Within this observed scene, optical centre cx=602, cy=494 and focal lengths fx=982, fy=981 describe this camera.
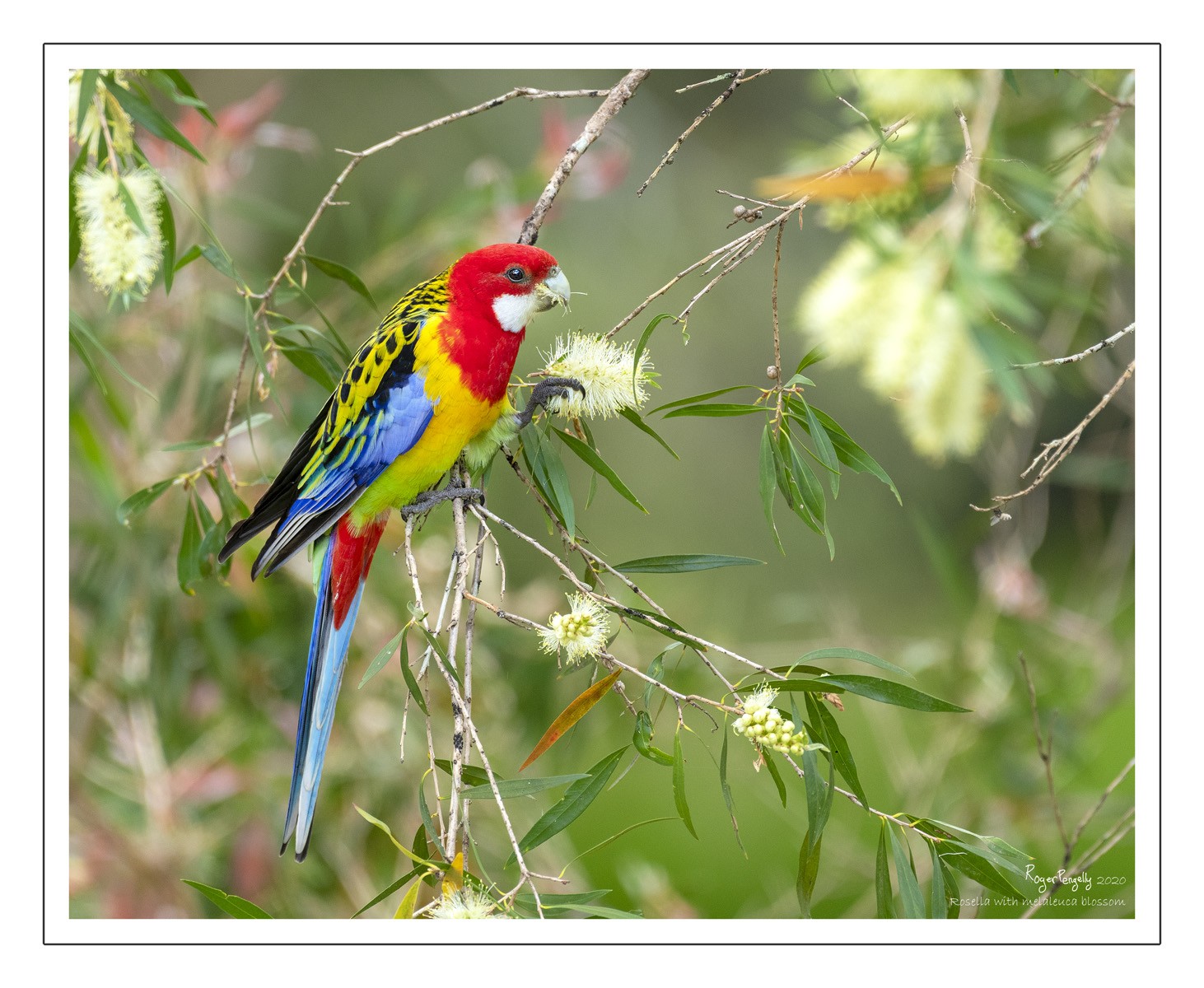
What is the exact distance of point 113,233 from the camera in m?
1.32

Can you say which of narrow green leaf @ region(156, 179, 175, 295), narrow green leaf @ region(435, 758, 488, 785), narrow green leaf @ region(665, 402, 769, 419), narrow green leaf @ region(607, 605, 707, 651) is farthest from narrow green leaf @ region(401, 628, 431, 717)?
narrow green leaf @ region(156, 179, 175, 295)

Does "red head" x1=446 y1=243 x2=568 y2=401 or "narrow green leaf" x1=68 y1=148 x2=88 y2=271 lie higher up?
"narrow green leaf" x1=68 y1=148 x2=88 y2=271

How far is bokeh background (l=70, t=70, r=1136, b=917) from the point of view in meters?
1.55

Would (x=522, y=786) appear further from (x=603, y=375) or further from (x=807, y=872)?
(x=603, y=375)

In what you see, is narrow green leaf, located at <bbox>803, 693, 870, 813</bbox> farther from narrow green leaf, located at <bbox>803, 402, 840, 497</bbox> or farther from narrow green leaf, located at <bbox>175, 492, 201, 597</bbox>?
narrow green leaf, located at <bbox>175, 492, 201, 597</bbox>

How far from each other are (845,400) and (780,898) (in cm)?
159

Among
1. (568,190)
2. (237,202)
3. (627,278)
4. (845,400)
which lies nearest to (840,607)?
(845,400)

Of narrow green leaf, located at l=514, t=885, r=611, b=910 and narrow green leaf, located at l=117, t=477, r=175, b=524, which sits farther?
narrow green leaf, located at l=117, t=477, r=175, b=524

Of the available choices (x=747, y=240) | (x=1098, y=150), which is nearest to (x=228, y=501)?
(x=747, y=240)

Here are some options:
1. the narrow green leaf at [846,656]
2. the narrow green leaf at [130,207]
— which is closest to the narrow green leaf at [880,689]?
the narrow green leaf at [846,656]

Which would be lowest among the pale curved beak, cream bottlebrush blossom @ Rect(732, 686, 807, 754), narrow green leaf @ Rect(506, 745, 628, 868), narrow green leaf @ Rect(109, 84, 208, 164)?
narrow green leaf @ Rect(506, 745, 628, 868)

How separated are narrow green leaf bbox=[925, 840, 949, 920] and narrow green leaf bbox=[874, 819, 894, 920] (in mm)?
52
